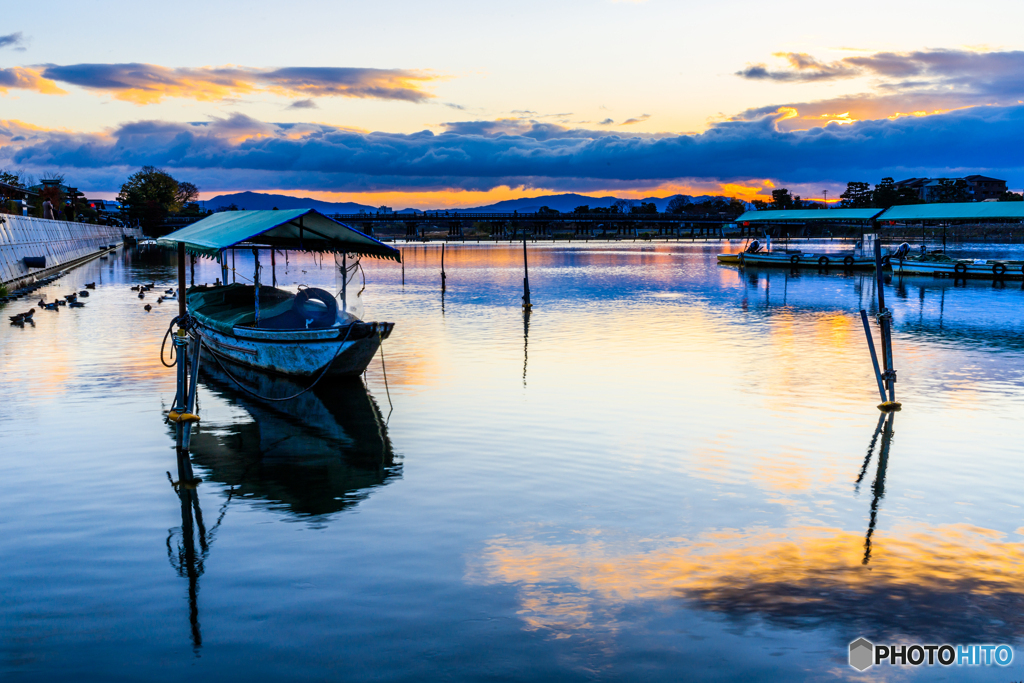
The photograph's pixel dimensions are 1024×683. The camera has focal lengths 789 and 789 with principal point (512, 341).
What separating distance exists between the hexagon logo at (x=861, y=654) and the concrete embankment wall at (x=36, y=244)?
56381mm

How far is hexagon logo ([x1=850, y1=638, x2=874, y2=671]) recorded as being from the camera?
8.88m

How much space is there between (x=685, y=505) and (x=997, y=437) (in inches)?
375

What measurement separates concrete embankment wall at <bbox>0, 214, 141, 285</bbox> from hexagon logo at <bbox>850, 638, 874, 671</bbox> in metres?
56.4

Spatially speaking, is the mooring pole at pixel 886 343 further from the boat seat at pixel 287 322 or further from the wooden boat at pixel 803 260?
the wooden boat at pixel 803 260

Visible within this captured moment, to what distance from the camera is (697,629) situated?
9562 mm

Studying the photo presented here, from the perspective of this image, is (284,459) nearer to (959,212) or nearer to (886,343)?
(886,343)

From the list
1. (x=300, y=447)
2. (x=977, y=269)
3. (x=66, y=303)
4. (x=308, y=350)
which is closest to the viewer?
(x=300, y=447)

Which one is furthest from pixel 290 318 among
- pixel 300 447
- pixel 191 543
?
pixel 191 543

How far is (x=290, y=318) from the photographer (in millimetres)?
25500

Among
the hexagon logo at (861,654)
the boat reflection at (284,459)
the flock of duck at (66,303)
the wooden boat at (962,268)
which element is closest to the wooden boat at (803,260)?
the wooden boat at (962,268)

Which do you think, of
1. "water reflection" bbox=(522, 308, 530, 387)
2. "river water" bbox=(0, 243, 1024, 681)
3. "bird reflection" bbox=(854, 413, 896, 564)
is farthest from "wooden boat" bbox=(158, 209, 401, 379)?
"bird reflection" bbox=(854, 413, 896, 564)

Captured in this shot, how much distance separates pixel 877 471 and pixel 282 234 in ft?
68.3

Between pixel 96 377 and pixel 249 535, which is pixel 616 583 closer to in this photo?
pixel 249 535

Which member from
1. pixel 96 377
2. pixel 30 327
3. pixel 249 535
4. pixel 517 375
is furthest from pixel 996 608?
pixel 30 327
